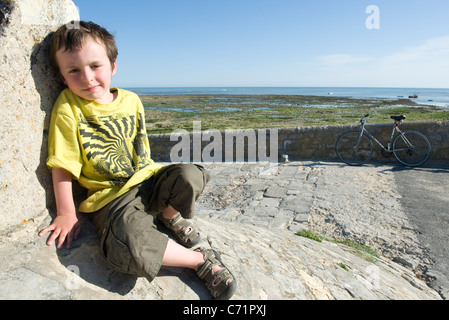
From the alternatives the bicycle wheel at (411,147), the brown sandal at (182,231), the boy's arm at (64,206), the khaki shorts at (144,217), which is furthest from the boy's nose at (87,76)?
the bicycle wheel at (411,147)

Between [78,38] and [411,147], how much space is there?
7.54 meters

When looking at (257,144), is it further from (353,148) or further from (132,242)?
(132,242)

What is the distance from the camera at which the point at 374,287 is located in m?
2.48

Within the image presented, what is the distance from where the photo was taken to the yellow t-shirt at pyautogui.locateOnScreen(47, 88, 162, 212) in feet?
6.27

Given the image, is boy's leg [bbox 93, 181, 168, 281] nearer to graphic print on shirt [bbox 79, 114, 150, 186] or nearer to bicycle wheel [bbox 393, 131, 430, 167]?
graphic print on shirt [bbox 79, 114, 150, 186]

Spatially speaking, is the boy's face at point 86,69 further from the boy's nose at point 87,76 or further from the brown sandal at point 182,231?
the brown sandal at point 182,231

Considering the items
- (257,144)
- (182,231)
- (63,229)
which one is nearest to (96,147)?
(63,229)

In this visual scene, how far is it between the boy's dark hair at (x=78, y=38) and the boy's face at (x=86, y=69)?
0.09 ft

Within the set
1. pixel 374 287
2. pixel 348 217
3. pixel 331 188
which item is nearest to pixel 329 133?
pixel 331 188

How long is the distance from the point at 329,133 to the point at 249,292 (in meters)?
6.83

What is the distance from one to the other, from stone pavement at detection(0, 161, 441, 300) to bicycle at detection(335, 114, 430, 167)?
1831mm

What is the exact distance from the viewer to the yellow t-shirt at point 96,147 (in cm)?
191

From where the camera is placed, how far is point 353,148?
7980 mm
